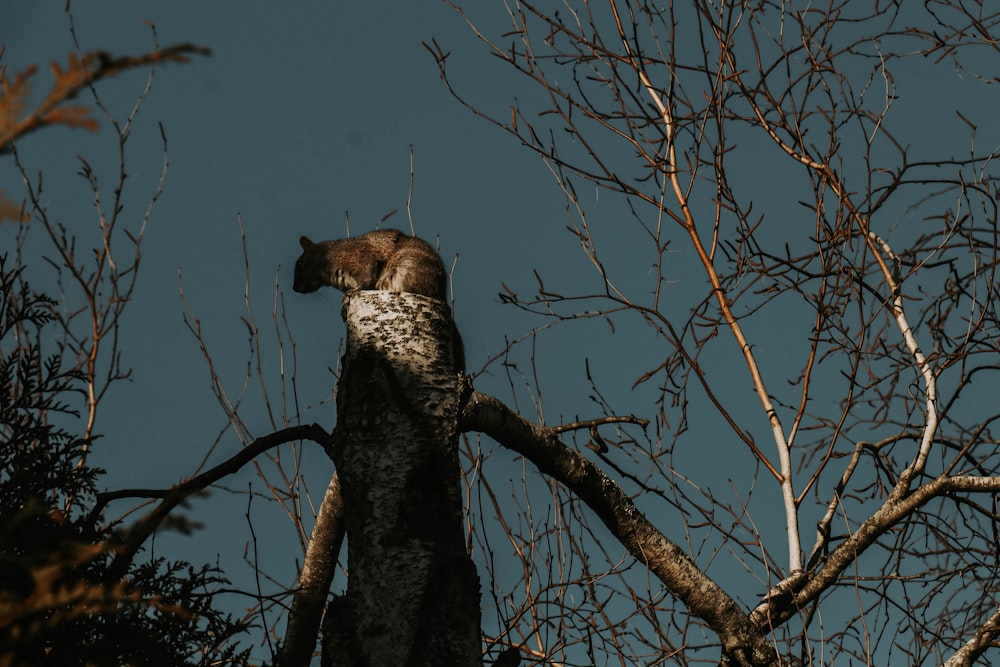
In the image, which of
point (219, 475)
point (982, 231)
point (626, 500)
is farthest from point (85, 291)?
point (982, 231)

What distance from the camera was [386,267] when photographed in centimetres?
299

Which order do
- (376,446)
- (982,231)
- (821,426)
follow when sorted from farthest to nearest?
(982,231)
(821,426)
(376,446)

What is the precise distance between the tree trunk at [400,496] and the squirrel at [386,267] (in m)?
0.15

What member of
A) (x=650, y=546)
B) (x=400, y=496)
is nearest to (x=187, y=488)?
(x=400, y=496)

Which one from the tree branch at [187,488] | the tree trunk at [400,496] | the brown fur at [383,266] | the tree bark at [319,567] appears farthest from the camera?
the brown fur at [383,266]

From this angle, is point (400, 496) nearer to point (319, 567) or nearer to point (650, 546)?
point (319, 567)

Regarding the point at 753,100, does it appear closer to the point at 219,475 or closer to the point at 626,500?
the point at 626,500

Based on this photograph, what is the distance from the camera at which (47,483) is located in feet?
7.04

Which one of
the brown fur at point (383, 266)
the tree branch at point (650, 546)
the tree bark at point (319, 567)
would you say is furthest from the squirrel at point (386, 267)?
the tree bark at point (319, 567)

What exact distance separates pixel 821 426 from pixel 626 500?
4.29 feet

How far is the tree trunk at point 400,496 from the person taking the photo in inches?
89.4

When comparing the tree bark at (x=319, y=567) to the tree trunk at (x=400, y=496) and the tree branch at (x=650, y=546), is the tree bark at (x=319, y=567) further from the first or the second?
the tree branch at (x=650, y=546)

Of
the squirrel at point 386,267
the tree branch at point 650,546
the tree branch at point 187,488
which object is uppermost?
the squirrel at point 386,267

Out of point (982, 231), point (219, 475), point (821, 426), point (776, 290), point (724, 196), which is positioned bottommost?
point (219, 475)
